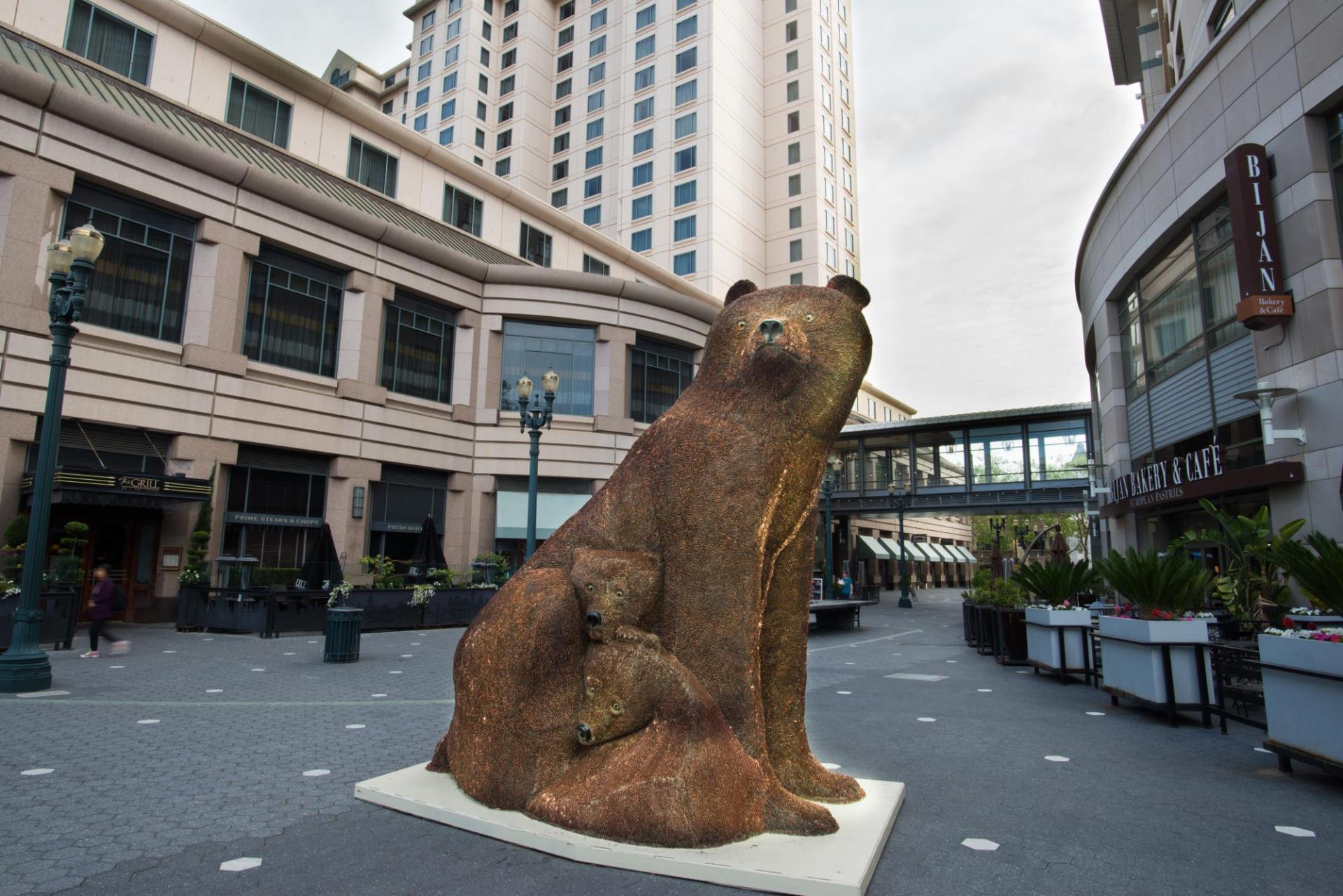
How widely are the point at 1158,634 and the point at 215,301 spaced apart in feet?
74.4

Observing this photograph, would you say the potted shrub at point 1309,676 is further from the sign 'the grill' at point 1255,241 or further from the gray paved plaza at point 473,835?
the sign 'the grill' at point 1255,241

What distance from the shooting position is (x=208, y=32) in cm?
2248

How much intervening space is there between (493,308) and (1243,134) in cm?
2289

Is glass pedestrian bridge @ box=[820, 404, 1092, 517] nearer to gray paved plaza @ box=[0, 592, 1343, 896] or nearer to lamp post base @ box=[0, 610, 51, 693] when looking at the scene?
gray paved plaza @ box=[0, 592, 1343, 896]

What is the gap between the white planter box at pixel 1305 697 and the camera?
5676 mm

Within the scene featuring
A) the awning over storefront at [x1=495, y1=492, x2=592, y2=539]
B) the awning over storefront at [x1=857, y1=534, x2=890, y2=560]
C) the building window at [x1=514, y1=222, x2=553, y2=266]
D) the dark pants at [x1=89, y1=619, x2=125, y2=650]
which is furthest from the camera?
the awning over storefront at [x1=857, y1=534, x2=890, y2=560]

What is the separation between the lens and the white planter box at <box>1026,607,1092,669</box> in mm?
11391

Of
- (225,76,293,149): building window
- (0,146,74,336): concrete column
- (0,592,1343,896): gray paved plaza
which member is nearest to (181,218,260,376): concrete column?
(0,146,74,336): concrete column

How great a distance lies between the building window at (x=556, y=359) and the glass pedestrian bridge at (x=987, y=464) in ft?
43.6

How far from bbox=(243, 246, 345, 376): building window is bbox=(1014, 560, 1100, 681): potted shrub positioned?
2081 centimetres

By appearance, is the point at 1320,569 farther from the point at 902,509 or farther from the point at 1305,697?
the point at 902,509

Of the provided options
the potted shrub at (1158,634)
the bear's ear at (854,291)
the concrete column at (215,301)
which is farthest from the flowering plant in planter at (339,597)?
the bear's ear at (854,291)

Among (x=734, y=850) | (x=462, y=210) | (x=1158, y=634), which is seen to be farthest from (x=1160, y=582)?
(x=462, y=210)

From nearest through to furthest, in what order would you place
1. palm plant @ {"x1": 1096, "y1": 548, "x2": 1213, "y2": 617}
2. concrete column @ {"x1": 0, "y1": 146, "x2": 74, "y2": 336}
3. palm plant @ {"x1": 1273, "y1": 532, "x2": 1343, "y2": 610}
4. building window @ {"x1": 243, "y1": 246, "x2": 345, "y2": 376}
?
palm plant @ {"x1": 1273, "y1": 532, "x2": 1343, "y2": 610} → palm plant @ {"x1": 1096, "y1": 548, "x2": 1213, "y2": 617} → concrete column @ {"x1": 0, "y1": 146, "x2": 74, "y2": 336} → building window @ {"x1": 243, "y1": 246, "x2": 345, "y2": 376}
